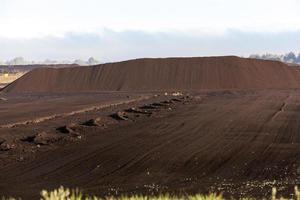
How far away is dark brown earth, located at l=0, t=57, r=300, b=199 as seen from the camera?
15.4 meters

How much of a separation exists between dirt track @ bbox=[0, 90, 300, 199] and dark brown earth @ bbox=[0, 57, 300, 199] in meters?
0.03

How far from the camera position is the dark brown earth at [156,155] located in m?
15.4

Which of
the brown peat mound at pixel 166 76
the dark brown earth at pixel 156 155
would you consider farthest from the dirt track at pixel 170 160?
the brown peat mound at pixel 166 76

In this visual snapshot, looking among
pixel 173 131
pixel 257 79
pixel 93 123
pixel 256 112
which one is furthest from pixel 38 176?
pixel 257 79

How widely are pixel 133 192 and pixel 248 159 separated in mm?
6342

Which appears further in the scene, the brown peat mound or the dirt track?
the brown peat mound

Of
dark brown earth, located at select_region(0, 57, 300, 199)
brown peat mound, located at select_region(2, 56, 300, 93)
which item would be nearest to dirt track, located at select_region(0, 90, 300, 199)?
dark brown earth, located at select_region(0, 57, 300, 199)

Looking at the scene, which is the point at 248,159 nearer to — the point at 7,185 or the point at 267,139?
the point at 267,139

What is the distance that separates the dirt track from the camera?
1543 cm

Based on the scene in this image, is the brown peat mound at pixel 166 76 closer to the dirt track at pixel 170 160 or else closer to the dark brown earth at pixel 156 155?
the dark brown earth at pixel 156 155

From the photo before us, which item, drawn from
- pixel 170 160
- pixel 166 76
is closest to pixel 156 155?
pixel 170 160

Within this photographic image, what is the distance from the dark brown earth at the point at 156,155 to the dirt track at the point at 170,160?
30mm

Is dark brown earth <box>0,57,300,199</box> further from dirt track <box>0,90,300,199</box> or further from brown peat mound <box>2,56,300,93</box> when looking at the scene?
brown peat mound <box>2,56,300,93</box>

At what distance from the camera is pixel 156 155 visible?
65.9 ft
